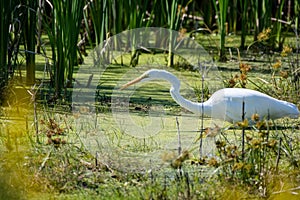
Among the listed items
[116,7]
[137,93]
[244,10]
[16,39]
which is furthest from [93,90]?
[244,10]

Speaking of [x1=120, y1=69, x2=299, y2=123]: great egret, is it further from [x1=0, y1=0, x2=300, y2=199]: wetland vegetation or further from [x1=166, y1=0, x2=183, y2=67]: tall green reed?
[x1=166, y1=0, x2=183, y2=67]: tall green reed

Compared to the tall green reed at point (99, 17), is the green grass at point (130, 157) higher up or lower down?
lower down

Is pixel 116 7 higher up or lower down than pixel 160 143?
higher up

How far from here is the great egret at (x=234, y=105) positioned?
3582mm

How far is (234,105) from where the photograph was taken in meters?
3.58

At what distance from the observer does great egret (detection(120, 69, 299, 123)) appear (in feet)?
11.8

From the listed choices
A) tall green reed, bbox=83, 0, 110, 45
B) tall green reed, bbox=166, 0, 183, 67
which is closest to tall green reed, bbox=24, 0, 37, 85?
tall green reed, bbox=83, 0, 110, 45

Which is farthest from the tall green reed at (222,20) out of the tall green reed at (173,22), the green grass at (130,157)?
the green grass at (130,157)

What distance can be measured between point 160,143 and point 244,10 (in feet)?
7.58

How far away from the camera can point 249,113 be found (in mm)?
3604

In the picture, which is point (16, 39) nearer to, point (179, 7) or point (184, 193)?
point (179, 7)

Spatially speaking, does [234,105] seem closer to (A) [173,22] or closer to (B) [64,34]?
(B) [64,34]

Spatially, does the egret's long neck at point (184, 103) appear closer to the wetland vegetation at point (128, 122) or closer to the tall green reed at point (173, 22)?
the wetland vegetation at point (128, 122)

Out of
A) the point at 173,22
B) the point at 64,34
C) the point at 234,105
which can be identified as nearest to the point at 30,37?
the point at 64,34
